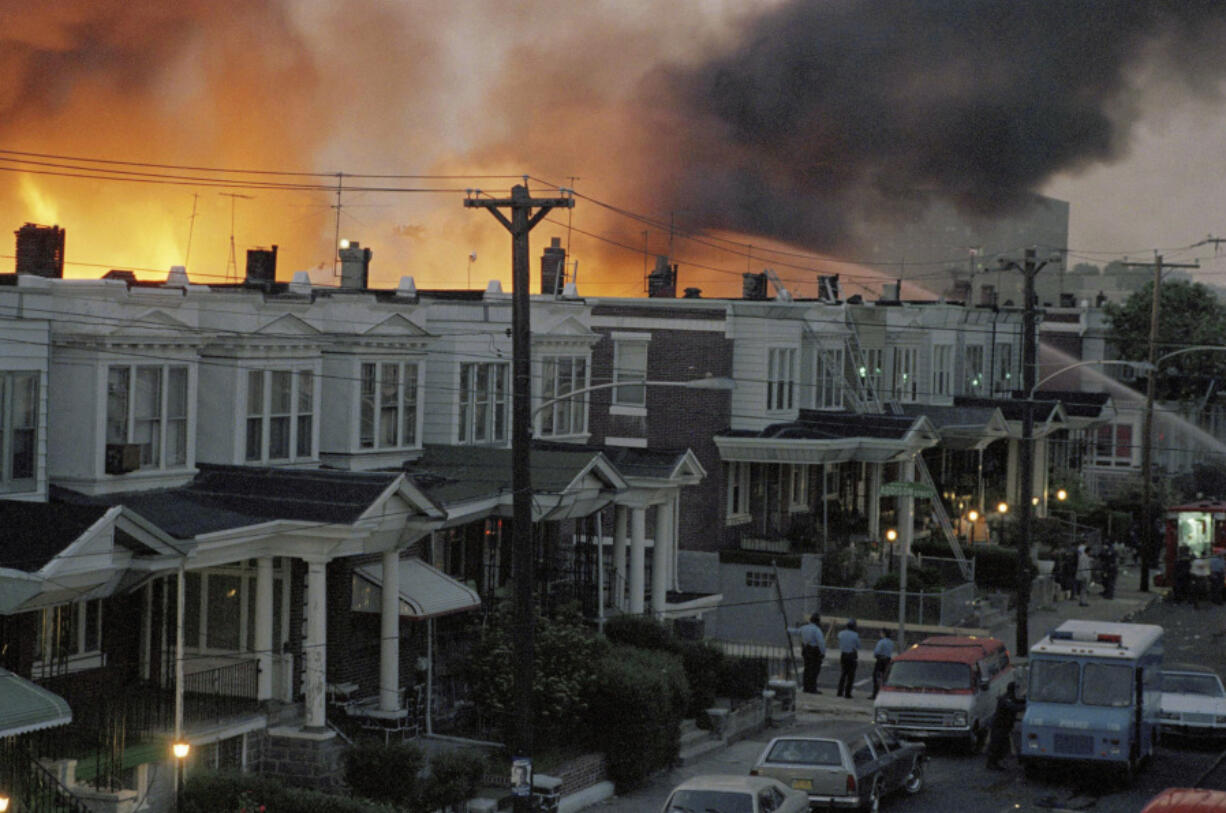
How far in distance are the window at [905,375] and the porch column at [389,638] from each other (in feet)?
101

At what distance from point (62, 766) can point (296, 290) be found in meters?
11.6

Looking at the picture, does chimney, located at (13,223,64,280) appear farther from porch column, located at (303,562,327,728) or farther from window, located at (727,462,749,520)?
window, located at (727,462,749,520)

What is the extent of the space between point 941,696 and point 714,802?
29.7 feet

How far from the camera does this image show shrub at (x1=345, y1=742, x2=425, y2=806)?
2205 centimetres

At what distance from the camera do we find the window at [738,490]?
44.1m

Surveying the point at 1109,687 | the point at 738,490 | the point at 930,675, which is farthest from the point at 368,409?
the point at 738,490

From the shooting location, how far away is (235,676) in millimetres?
24266

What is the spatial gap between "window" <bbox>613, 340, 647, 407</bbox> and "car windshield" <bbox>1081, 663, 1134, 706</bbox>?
768 inches

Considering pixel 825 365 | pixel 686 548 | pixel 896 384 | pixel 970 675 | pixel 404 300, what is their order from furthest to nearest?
pixel 896 384 < pixel 825 365 < pixel 686 548 < pixel 404 300 < pixel 970 675

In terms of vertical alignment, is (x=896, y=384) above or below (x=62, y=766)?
above

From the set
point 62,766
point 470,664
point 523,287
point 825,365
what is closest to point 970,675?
point 470,664

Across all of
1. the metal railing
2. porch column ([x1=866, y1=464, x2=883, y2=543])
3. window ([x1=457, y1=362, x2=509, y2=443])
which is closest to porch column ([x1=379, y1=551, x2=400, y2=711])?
the metal railing

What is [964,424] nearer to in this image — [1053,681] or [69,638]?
[1053,681]

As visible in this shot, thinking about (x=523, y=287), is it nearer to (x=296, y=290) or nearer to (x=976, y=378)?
(x=296, y=290)
